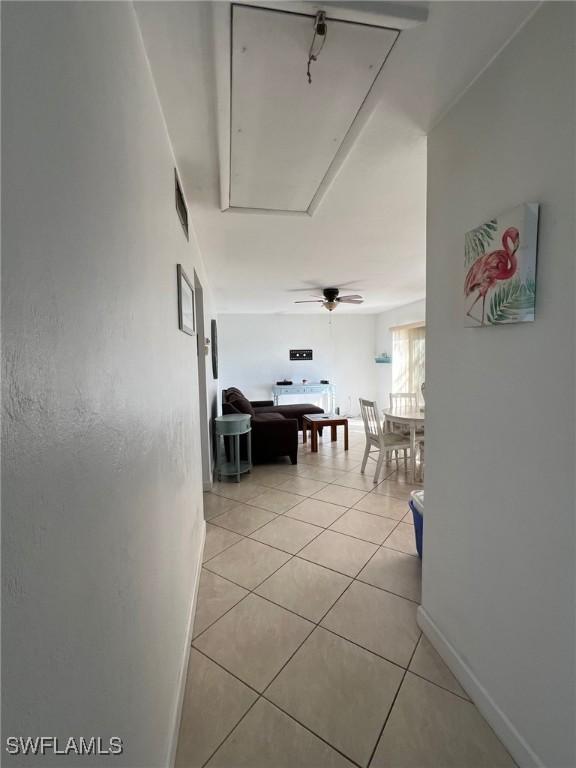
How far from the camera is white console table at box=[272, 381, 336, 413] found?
7.30m

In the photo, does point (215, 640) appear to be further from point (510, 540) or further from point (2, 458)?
point (2, 458)

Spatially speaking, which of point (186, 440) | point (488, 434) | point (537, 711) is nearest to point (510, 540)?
point (488, 434)

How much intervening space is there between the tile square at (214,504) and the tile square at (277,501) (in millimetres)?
247

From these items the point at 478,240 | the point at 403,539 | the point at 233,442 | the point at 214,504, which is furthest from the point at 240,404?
the point at 478,240

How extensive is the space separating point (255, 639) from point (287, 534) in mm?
984

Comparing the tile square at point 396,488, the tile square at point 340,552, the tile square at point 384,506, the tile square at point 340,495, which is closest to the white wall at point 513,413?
the tile square at point 340,552

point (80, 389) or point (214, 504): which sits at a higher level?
point (80, 389)

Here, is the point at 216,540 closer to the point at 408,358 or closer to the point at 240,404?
the point at 240,404

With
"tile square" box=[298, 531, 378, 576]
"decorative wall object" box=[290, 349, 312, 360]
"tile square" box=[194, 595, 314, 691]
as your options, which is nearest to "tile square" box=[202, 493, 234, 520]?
"tile square" box=[298, 531, 378, 576]

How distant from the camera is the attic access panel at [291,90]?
0.98 m

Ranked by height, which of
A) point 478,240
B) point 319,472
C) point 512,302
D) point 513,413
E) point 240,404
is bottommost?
point 319,472

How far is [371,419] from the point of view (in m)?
4.00

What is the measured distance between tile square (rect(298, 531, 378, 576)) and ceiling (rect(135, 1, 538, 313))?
2.32 metres

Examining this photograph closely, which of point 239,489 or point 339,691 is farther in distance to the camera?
point 239,489
